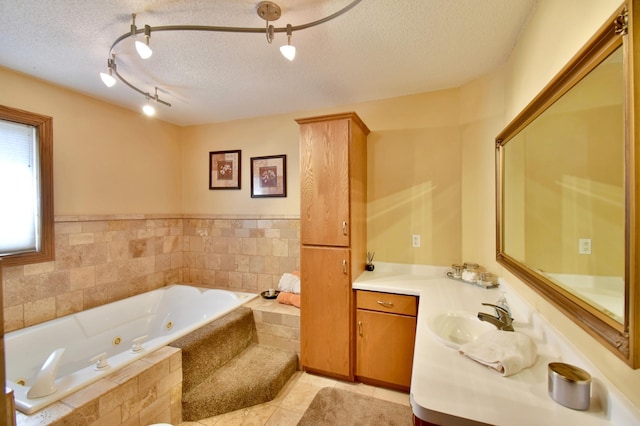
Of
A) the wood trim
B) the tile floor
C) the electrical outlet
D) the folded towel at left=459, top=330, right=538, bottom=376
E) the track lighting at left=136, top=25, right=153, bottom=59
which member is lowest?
the tile floor

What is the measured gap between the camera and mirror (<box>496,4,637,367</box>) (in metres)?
0.69

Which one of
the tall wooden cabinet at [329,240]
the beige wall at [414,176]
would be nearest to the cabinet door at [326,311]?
the tall wooden cabinet at [329,240]

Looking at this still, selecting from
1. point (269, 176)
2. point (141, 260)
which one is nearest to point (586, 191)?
point (269, 176)

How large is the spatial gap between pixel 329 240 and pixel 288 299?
2.85ft

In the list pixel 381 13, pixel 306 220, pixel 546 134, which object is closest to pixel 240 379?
pixel 306 220

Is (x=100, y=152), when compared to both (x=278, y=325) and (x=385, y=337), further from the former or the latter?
(x=385, y=337)

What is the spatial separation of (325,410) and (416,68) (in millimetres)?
2630

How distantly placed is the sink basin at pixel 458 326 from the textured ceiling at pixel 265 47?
1.68 meters

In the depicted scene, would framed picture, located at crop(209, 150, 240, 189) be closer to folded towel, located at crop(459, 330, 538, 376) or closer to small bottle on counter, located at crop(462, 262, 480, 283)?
small bottle on counter, located at crop(462, 262, 480, 283)

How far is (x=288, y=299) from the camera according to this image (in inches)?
104

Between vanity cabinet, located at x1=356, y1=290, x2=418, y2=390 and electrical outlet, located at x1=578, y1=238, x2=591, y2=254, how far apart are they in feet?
3.90

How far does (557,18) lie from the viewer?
45.9 inches

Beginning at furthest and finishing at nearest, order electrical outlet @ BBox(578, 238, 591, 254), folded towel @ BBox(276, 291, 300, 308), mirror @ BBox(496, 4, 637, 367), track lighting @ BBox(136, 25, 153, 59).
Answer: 1. folded towel @ BBox(276, 291, 300, 308)
2. track lighting @ BBox(136, 25, 153, 59)
3. electrical outlet @ BBox(578, 238, 591, 254)
4. mirror @ BBox(496, 4, 637, 367)

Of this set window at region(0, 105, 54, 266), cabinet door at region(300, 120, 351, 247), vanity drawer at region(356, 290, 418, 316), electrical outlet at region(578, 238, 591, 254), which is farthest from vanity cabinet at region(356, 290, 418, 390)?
window at region(0, 105, 54, 266)
